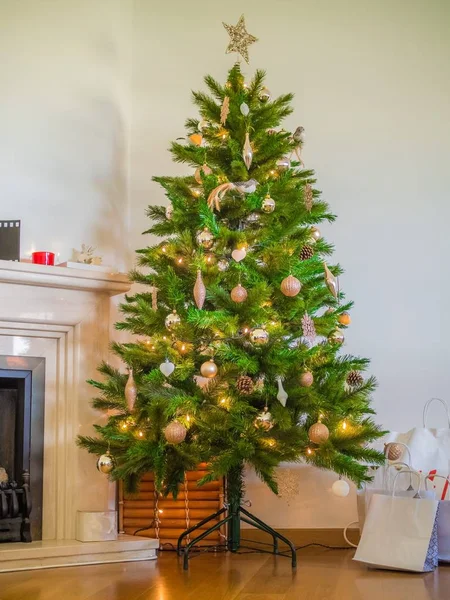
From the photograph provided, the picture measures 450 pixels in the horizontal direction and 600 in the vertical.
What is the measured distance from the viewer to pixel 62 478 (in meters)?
3.21

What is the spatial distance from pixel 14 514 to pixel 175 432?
839 mm

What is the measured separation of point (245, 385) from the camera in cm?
271

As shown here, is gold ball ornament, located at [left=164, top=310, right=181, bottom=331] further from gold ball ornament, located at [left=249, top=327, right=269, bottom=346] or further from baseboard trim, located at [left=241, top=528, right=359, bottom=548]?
baseboard trim, located at [left=241, top=528, right=359, bottom=548]

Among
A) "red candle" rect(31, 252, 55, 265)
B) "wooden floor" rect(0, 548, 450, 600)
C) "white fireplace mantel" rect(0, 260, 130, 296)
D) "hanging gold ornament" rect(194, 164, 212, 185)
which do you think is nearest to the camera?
Answer: "wooden floor" rect(0, 548, 450, 600)

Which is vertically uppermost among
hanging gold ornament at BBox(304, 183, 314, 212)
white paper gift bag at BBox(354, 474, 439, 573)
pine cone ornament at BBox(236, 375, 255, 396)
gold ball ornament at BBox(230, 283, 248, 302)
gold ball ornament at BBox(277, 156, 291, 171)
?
gold ball ornament at BBox(277, 156, 291, 171)

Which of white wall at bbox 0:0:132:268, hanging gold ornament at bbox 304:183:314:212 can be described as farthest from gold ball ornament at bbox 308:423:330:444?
white wall at bbox 0:0:132:268

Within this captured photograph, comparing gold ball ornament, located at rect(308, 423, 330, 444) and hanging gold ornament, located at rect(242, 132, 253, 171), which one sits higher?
hanging gold ornament, located at rect(242, 132, 253, 171)

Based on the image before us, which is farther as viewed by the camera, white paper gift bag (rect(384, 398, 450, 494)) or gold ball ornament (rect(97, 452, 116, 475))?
white paper gift bag (rect(384, 398, 450, 494))

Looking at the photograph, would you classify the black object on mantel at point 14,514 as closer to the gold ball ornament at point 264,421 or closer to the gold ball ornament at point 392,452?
the gold ball ornament at point 264,421

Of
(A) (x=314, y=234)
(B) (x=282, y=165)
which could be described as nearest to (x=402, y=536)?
(A) (x=314, y=234)

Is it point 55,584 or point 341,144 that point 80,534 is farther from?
point 341,144

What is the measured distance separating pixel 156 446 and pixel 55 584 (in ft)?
1.92

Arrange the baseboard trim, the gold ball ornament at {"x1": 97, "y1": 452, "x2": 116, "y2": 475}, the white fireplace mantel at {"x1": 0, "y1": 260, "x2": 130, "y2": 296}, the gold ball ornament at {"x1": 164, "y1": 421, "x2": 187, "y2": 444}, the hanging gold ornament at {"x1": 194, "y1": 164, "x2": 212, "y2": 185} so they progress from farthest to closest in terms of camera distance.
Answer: the baseboard trim → the white fireplace mantel at {"x1": 0, "y1": 260, "x2": 130, "y2": 296} → the hanging gold ornament at {"x1": 194, "y1": 164, "x2": 212, "y2": 185} → the gold ball ornament at {"x1": 97, "y1": 452, "x2": 116, "y2": 475} → the gold ball ornament at {"x1": 164, "y1": 421, "x2": 187, "y2": 444}

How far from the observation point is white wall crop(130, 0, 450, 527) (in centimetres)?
351
